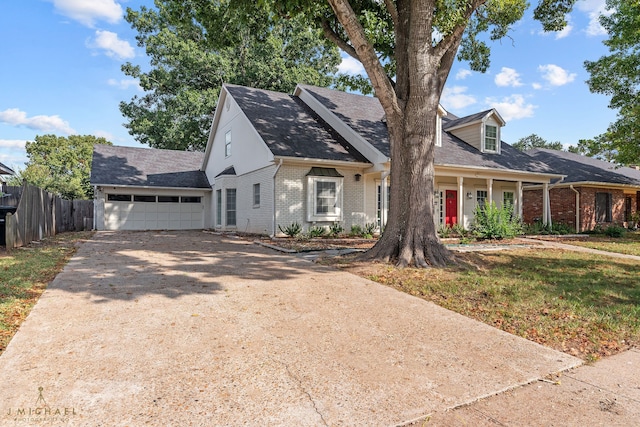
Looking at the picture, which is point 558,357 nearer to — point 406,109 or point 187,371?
point 187,371

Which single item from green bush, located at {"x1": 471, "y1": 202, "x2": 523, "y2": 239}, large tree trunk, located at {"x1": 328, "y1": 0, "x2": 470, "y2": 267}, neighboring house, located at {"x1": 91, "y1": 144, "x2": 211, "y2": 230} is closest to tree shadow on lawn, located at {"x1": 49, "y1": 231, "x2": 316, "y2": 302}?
large tree trunk, located at {"x1": 328, "y1": 0, "x2": 470, "y2": 267}

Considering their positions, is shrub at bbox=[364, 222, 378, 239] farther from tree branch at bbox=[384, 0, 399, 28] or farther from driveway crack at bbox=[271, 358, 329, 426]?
driveway crack at bbox=[271, 358, 329, 426]

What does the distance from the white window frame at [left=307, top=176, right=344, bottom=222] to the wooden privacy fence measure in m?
8.76

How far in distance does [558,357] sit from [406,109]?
600cm

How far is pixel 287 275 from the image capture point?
6.75m

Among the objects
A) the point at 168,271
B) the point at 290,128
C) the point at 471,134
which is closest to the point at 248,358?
the point at 168,271

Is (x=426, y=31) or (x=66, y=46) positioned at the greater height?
(x=66, y=46)

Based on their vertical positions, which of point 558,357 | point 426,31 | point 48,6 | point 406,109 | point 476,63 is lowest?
point 558,357

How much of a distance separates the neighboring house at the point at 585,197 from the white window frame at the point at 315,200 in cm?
1304

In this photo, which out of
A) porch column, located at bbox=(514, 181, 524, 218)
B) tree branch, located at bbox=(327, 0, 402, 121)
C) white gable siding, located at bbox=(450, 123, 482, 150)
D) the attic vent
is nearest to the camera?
tree branch, located at bbox=(327, 0, 402, 121)

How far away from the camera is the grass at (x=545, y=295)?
157 inches

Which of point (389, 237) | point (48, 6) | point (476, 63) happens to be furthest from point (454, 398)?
point (48, 6)

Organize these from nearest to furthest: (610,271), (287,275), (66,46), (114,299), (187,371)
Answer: (187,371) → (114,299) → (287,275) → (610,271) → (66,46)

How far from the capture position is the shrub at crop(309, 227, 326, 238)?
13.7 metres
